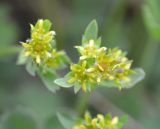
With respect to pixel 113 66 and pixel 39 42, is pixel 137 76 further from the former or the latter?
pixel 39 42

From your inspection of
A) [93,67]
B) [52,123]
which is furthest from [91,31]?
[52,123]

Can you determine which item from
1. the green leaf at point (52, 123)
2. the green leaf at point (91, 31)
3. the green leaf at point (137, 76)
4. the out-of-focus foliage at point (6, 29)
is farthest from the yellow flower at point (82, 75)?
the out-of-focus foliage at point (6, 29)

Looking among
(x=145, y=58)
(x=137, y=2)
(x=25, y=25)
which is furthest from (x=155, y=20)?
(x=25, y=25)

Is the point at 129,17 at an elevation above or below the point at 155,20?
above

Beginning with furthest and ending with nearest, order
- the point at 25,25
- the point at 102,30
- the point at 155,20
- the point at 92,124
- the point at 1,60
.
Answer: the point at 25,25 < the point at 102,30 < the point at 1,60 < the point at 155,20 < the point at 92,124

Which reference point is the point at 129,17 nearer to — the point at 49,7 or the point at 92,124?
the point at 49,7
